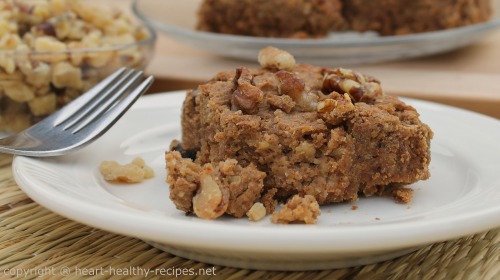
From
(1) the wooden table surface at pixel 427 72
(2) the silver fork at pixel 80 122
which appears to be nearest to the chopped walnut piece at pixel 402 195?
(2) the silver fork at pixel 80 122

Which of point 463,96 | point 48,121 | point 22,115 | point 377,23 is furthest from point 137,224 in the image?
point 377,23

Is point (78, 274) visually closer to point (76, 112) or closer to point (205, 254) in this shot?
point (205, 254)

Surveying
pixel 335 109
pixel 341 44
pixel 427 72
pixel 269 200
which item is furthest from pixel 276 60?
pixel 427 72

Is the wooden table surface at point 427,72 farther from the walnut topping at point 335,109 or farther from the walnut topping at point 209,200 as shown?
the walnut topping at point 209,200

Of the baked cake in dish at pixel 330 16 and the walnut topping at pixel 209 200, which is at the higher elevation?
the baked cake in dish at pixel 330 16

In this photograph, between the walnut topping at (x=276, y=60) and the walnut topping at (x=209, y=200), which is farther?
the walnut topping at (x=276, y=60)

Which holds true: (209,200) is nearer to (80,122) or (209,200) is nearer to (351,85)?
(351,85)
